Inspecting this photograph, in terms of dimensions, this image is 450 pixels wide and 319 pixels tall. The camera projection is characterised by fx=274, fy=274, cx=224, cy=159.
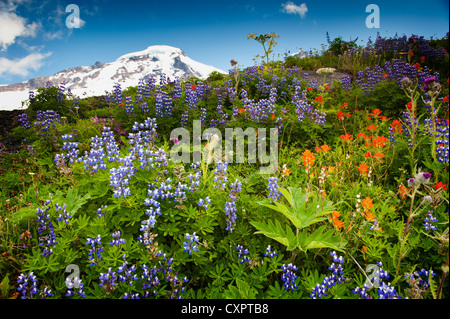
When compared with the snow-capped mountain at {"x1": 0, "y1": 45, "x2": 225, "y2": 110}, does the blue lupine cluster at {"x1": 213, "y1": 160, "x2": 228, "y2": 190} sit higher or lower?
lower

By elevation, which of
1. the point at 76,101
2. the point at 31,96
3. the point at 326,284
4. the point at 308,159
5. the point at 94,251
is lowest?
the point at 326,284

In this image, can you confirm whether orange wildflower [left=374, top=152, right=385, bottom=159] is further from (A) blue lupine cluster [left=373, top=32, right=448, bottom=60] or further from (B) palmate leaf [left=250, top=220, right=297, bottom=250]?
(A) blue lupine cluster [left=373, top=32, right=448, bottom=60]

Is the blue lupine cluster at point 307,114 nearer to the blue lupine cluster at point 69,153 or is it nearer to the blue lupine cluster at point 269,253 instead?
the blue lupine cluster at point 269,253

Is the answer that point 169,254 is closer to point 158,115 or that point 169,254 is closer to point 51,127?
point 158,115

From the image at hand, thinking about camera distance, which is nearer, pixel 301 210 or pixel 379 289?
pixel 379 289

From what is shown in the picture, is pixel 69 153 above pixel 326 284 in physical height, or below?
above

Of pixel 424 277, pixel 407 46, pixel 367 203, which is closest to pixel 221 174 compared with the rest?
pixel 367 203

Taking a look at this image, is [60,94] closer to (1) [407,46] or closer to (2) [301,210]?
(2) [301,210]

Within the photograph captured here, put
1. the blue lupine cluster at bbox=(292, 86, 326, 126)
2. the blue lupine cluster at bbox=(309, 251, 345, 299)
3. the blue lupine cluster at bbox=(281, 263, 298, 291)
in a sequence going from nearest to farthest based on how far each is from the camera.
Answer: the blue lupine cluster at bbox=(309, 251, 345, 299), the blue lupine cluster at bbox=(281, 263, 298, 291), the blue lupine cluster at bbox=(292, 86, 326, 126)

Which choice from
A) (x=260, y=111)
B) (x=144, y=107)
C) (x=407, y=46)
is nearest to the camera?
(x=260, y=111)

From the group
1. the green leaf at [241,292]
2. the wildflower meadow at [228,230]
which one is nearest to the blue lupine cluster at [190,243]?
the wildflower meadow at [228,230]

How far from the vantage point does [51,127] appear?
13.6 ft

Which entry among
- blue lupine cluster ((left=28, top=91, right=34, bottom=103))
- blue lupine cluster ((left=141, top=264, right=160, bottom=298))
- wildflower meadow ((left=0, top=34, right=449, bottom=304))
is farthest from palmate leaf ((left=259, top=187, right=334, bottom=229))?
blue lupine cluster ((left=28, top=91, right=34, bottom=103))

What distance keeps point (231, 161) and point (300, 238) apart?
176 centimetres
